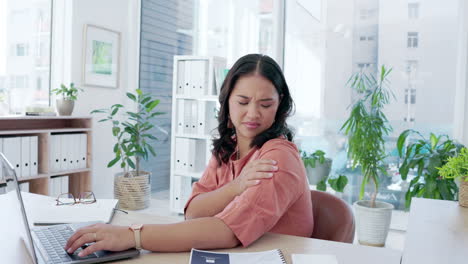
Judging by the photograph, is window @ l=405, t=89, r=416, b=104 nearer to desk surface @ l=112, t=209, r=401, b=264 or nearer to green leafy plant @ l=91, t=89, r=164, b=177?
green leafy plant @ l=91, t=89, r=164, b=177

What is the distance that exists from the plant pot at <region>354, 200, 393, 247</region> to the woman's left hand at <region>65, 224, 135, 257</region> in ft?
8.55

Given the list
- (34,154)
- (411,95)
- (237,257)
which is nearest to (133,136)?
(34,154)

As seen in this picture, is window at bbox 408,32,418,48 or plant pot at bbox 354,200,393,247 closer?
plant pot at bbox 354,200,393,247

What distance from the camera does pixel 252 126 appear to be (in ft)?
4.42

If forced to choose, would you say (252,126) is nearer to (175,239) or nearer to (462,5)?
(175,239)

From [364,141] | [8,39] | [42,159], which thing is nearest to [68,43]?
[8,39]

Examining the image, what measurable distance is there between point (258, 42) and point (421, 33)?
145cm

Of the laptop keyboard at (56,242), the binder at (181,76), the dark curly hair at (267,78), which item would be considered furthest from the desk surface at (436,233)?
the binder at (181,76)

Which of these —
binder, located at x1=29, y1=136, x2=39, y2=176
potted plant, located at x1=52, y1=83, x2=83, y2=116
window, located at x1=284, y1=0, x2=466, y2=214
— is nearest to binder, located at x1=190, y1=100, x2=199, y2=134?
window, located at x1=284, y1=0, x2=466, y2=214

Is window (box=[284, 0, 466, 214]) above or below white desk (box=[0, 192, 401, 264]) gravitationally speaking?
above

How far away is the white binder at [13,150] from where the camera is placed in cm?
304

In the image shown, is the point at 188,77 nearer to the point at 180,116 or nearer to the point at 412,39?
the point at 180,116

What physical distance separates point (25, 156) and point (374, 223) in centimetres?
274

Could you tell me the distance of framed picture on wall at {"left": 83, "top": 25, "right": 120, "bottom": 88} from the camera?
4.05 m
